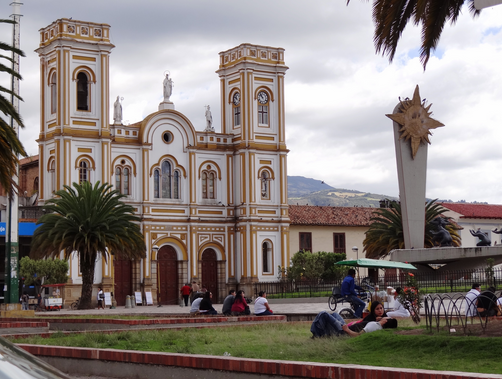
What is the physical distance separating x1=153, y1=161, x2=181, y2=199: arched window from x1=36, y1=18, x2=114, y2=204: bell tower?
4.44 metres

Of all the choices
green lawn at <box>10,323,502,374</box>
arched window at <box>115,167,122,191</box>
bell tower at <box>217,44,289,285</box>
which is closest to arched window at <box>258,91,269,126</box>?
bell tower at <box>217,44,289,285</box>

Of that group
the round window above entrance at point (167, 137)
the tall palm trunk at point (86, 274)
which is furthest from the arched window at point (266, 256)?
the tall palm trunk at point (86, 274)

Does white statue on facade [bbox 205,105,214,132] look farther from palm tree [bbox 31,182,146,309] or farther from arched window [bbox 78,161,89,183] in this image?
palm tree [bbox 31,182,146,309]

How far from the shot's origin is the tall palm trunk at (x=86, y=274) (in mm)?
40484

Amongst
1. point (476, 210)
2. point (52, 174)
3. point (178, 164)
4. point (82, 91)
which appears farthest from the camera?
point (476, 210)

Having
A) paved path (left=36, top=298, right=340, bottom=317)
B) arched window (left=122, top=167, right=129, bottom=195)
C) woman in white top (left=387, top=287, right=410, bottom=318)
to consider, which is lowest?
paved path (left=36, top=298, right=340, bottom=317)

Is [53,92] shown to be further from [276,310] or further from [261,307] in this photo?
[261,307]

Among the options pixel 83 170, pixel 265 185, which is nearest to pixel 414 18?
pixel 83 170

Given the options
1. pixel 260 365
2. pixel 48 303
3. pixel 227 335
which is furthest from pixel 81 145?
pixel 260 365

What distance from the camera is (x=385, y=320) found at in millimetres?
13156

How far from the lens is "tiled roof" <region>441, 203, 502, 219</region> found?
69.0 metres

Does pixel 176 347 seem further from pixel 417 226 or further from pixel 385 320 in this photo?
pixel 417 226

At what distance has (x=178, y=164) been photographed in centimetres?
5450

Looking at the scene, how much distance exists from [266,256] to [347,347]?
44.9 m
